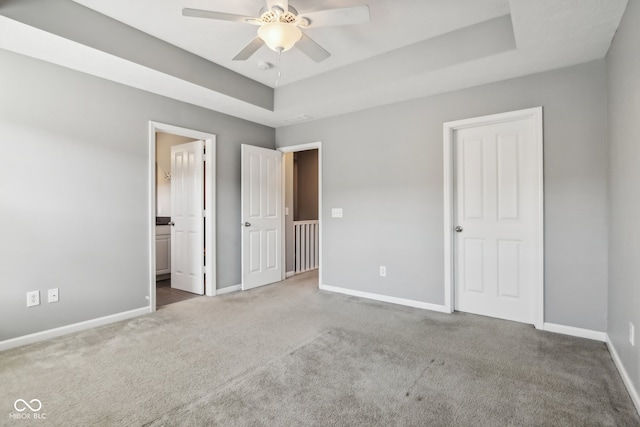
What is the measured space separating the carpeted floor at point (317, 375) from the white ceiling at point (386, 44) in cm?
240

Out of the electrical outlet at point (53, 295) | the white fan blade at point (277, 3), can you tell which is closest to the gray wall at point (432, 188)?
the white fan blade at point (277, 3)

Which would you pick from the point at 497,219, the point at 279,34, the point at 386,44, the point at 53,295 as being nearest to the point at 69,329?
the point at 53,295

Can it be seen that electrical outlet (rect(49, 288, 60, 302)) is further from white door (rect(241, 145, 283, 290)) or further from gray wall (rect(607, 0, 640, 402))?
gray wall (rect(607, 0, 640, 402))

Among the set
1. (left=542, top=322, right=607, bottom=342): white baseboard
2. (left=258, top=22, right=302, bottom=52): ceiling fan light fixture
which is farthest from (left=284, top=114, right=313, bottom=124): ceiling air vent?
(left=542, top=322, right=607, bottom=342): white baseboard

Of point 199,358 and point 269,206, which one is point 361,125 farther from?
point 199,358

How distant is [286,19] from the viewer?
212 centimetres

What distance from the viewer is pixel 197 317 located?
335 centimetres

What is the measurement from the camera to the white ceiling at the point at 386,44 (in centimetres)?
229

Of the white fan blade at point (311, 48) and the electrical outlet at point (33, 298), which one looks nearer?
the white fan blade at point (311, 48)

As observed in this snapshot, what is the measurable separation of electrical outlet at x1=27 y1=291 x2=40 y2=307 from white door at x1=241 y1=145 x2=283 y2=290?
2.15 meters

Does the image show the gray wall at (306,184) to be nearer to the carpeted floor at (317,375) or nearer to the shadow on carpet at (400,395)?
the carpeted floor at (317,375)

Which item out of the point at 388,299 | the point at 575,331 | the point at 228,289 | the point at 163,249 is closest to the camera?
the point at 575,331

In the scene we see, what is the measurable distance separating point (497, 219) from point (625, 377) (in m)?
1.59

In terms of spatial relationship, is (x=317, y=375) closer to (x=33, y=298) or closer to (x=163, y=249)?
(x=33, y=298)
